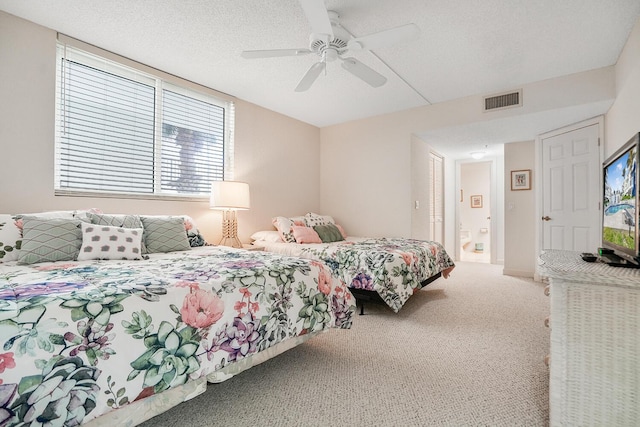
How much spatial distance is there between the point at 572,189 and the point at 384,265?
284cm

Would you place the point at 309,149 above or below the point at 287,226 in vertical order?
above

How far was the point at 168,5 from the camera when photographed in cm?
216

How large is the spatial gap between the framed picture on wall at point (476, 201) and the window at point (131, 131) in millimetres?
6563

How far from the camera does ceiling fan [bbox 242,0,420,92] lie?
183 cm

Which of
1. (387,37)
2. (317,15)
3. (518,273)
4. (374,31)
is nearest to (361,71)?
(374,31)

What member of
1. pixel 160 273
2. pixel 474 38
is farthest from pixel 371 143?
pixel 160 273

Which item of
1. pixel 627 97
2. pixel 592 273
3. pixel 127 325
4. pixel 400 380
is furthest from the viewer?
pixel 627 97

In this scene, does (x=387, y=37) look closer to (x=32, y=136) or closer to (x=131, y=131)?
(x=131, y=131)

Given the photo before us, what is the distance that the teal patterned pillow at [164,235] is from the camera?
2.42 meters

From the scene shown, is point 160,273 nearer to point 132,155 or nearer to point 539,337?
point 132,155

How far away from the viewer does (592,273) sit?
123 cm

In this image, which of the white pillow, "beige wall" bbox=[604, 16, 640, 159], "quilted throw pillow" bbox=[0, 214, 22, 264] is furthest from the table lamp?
"beige wall" bbox=[604, 16, 640, 159]

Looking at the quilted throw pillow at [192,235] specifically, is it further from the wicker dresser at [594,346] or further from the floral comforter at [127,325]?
the wicker dresser at [594,346]

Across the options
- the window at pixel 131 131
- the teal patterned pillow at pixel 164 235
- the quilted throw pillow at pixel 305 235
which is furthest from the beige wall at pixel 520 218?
the teal patterned pillow at pixel 164 235
